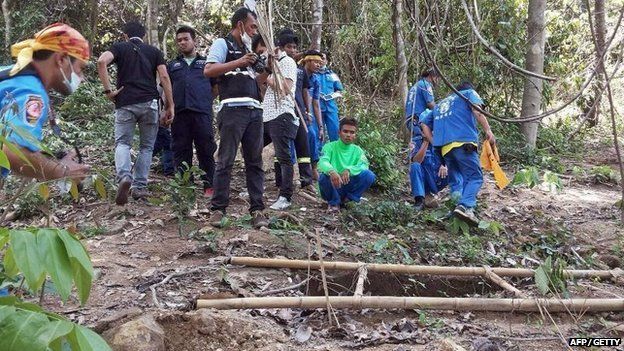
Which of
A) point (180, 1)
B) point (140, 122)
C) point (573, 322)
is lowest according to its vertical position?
point (573, 322)

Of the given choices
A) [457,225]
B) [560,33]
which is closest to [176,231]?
[457,225]

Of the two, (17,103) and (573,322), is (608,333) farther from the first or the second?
(17,103)

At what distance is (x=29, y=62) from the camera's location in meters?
2.44

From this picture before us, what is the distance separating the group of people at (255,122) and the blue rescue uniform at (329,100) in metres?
0.01

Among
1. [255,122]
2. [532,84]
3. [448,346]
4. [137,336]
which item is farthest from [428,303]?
[532,84]

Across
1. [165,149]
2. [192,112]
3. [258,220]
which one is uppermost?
[192,112]

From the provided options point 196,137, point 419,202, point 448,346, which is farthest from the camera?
point 419,202

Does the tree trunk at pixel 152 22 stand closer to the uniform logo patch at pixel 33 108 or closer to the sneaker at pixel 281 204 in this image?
the sneaker at pixel 281 204

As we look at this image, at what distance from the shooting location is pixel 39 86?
8.01 ft

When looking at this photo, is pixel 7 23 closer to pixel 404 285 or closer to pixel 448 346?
pixel 404 285

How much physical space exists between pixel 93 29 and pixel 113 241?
8.81 meters

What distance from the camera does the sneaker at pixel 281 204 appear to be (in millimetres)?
5896

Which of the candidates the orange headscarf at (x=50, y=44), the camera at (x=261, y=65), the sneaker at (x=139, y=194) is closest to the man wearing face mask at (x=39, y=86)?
the orange headscarf at (x=50, y=44)

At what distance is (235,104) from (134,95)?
4.19 feet
